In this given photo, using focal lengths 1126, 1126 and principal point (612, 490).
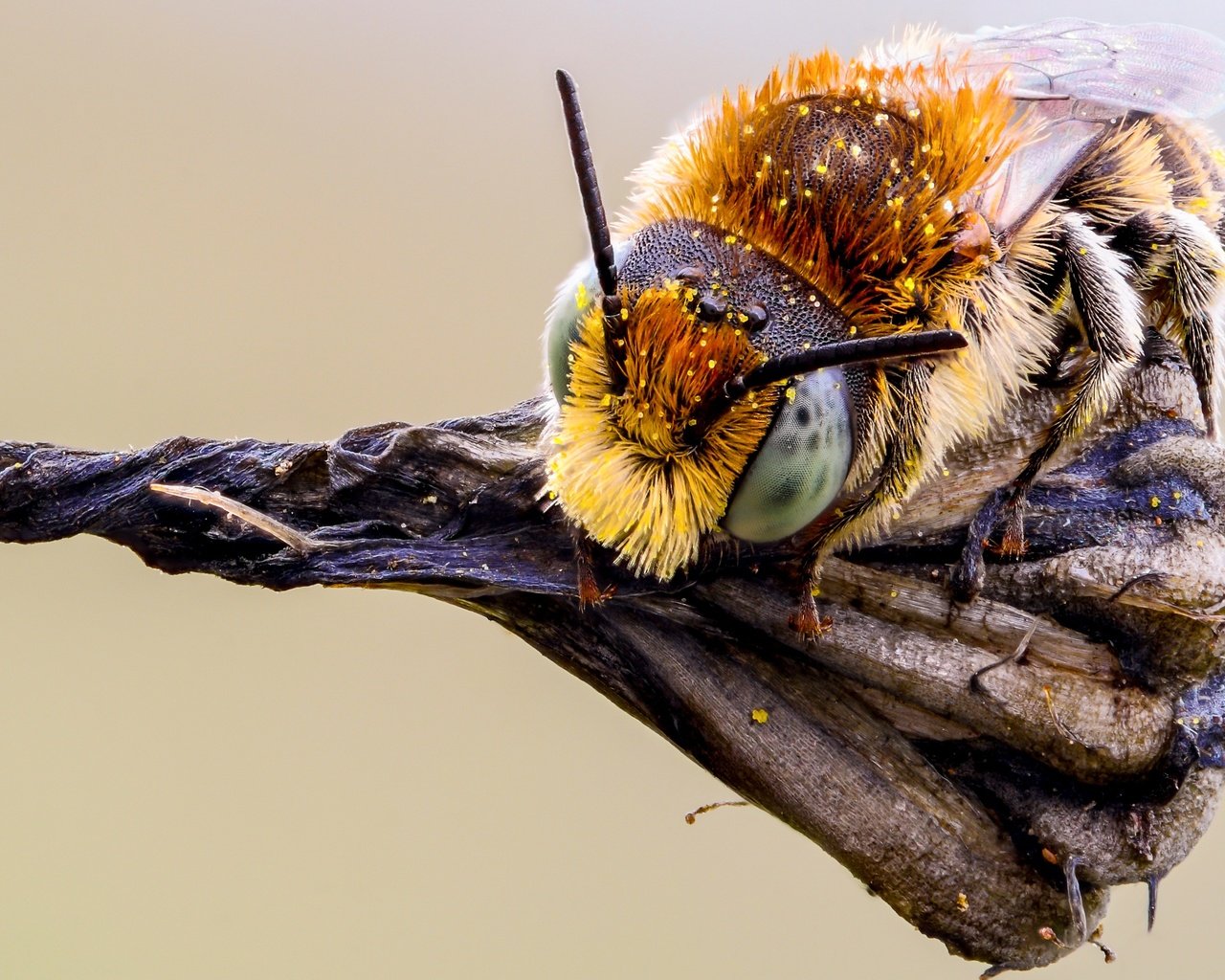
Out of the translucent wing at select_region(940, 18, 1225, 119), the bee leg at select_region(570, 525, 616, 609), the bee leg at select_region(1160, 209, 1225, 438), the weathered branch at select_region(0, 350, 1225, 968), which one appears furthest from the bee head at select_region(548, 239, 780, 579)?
the bee leg at select_region(1160, 209, 1225, 438)

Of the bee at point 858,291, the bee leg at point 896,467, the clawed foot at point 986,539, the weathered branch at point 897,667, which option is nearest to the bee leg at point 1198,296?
the bee at point 858,291

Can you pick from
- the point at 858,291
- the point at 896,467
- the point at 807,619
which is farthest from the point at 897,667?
the point at 858,291

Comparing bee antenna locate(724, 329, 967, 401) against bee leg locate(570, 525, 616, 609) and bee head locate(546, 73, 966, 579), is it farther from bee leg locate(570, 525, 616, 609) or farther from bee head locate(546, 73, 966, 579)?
bee leg locate(570, 525, 616, 609)

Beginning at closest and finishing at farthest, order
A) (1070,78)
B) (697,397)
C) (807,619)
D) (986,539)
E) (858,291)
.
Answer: (697,397) < (858,291) < (807,619) < (986,539) < (1070,78)

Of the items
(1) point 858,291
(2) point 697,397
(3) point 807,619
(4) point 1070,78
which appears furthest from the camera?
(4) point 1070,78

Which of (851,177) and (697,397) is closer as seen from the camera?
(697,397)

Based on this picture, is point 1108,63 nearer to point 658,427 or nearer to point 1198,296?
point 1198,296

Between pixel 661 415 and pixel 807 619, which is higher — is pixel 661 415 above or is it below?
above

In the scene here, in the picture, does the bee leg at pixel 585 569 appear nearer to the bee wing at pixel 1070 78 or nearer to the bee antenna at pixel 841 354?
the bee antenna at pixel 841 354
